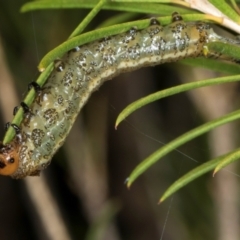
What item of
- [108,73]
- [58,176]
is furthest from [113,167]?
[108,73]

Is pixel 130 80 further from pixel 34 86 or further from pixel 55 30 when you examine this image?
pixel 34 86

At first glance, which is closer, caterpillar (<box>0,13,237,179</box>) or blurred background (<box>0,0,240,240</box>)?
caterpillar (<box>0,13,237,179</box>)

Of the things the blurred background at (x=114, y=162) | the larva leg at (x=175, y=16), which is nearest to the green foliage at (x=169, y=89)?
the larva leg at (x=175, y=16)

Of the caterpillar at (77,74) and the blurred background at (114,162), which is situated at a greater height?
the caterpillar at (77,74)

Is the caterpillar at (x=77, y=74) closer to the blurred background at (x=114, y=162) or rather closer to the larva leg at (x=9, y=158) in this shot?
the larva leg at (x=9, y=158)

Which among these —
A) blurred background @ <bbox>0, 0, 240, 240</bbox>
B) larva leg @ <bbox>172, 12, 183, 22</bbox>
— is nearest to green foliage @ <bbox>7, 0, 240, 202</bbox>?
larva leg @ <bbox>172, 12, 183, 22</bbox>

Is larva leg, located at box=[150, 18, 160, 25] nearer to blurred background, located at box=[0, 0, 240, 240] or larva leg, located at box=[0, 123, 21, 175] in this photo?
larva leg, located at box=[0, 123, 21, 175]
